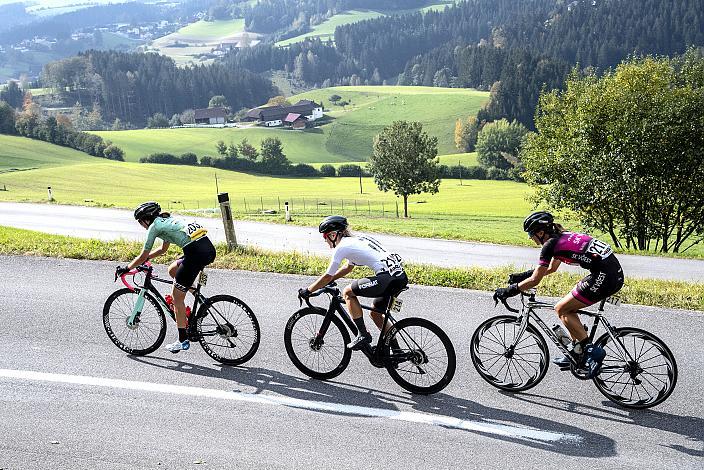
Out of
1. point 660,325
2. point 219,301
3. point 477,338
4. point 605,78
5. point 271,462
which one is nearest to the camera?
point 271,462

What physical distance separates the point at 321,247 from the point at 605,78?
21.3 m

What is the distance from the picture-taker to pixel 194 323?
854cm

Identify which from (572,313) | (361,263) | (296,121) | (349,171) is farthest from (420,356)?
(296,121)

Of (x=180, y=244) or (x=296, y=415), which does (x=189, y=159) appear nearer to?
(x=180, y=244)

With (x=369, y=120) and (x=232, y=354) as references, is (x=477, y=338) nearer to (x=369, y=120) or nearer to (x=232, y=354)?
(x=232, y=354)

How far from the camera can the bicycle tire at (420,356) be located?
24.2 feet

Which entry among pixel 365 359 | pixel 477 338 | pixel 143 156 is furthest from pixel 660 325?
pixel 143 156

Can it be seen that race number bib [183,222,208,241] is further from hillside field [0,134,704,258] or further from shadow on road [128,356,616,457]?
hillside field [0,134,704,258]

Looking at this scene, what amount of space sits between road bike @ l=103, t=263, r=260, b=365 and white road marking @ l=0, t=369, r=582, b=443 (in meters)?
0.88

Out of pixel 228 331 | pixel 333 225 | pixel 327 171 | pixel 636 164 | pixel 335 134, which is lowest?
pixel 327 171

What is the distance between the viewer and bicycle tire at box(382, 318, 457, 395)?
7.38 m

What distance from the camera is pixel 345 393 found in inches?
294

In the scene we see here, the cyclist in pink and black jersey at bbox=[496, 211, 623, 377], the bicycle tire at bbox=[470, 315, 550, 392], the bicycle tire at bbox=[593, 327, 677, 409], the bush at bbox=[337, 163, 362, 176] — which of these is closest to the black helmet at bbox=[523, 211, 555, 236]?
the cyclist in pink and black jersey at bbox=[496, 211, 623, 377]

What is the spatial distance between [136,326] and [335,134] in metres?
169
